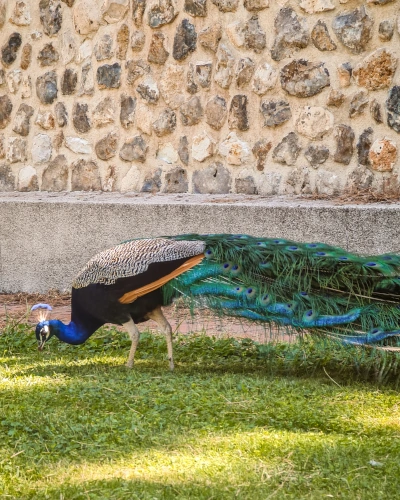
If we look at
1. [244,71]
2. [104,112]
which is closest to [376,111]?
[244,71]

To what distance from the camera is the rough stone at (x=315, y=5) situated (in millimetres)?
6363

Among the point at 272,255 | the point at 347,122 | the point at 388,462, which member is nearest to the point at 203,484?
the point at 388,462

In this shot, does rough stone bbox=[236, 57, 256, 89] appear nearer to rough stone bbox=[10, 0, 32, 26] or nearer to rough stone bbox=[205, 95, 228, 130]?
rough stone bbox=[205, 95, 228, 130]

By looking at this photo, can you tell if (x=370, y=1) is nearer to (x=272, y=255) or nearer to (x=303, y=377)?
(x=272, y=255)

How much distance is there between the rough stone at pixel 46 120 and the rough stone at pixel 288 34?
8.51 feet

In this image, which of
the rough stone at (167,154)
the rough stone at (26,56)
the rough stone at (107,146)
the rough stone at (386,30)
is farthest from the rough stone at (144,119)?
the rough stone at (386,30)

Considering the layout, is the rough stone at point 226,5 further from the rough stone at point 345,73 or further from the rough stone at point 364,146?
the rough stone at point 364,146

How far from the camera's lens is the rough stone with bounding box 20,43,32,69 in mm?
8477

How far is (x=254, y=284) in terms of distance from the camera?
4641 mm

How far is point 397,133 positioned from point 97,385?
2956 millimetres

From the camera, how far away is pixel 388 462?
3252mm

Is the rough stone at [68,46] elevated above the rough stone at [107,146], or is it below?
above

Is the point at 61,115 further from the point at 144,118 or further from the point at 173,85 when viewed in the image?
the point at 173,85

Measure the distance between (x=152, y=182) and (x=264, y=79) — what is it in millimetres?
1451
